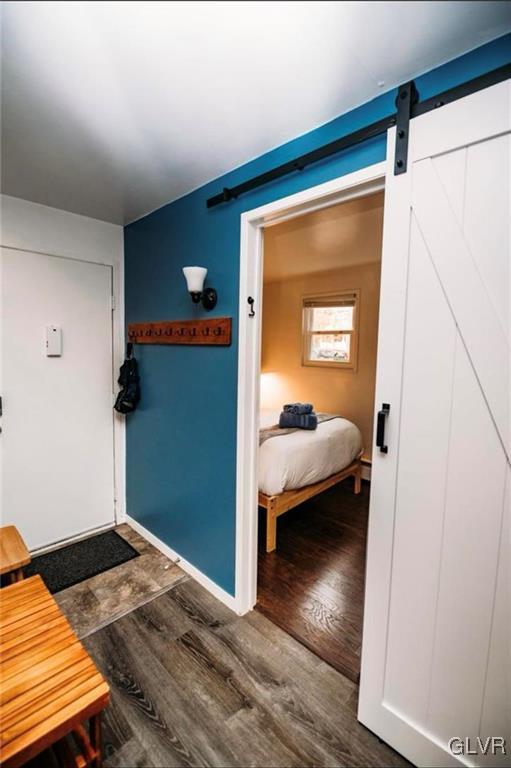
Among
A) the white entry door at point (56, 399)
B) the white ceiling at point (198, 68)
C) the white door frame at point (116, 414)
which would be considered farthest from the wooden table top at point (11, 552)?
the white ceiling at point (198, 68)

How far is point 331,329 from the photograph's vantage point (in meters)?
4.61

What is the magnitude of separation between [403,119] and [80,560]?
303 centimetres

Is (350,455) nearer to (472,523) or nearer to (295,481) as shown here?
(295,481)

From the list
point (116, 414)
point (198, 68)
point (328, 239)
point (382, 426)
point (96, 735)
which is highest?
point (328, 239)

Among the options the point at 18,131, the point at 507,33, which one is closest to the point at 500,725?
the point at 507,33

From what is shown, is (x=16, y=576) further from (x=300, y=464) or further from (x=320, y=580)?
Answer: (x=300, y=464)

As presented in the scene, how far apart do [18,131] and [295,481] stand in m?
2.61

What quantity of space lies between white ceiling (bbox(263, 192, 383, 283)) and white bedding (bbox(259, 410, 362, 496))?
5.37 ft

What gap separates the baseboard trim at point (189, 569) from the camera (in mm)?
2035

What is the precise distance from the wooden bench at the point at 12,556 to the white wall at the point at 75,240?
3.85 feet

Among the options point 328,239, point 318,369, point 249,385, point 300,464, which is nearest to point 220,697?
point 249,385

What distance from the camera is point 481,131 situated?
40.2 inches

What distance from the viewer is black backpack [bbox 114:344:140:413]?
107 inches

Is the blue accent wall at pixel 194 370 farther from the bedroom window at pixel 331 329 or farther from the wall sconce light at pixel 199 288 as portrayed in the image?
the bedroom window at pixel 331 329
